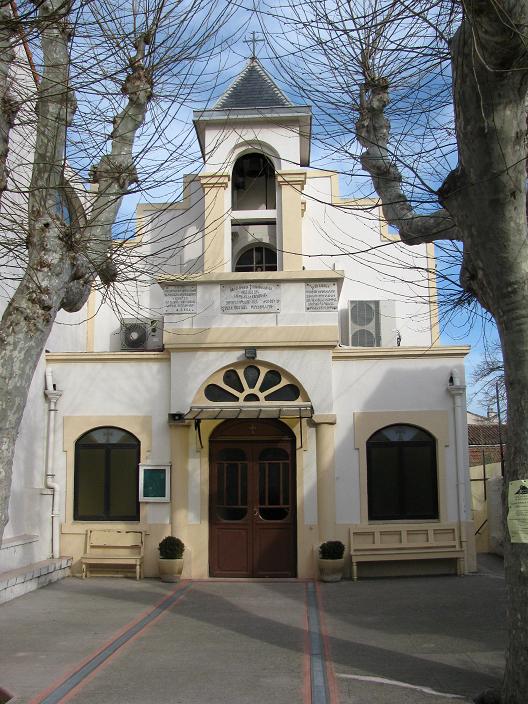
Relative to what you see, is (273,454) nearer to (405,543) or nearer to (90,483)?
(405,543)

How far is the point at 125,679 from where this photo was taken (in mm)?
7125

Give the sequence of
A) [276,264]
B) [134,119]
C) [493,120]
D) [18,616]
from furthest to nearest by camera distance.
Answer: [276,264], [18,616], [134,119], [493,120]

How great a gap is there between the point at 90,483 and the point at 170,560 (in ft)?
7.27

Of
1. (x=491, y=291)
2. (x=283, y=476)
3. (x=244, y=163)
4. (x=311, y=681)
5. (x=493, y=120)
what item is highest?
(x=244, y=163)

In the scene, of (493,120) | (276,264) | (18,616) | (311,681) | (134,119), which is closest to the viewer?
(493,120)

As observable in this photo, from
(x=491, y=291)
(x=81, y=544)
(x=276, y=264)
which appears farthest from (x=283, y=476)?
(x=491, y=291)

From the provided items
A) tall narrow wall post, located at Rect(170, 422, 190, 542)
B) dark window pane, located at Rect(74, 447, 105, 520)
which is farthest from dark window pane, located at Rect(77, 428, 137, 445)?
tall narrow wall post, located at Rect(170, 422, 190, 542)

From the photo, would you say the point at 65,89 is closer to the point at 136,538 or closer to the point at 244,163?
the point at 136,538

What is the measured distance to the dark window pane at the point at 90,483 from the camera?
14164 mm

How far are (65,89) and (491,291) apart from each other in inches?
170

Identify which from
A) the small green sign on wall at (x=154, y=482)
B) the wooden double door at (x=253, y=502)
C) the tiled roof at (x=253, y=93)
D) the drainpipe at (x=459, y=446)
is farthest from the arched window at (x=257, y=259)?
the small green sign on wall at (x=154, y=482)

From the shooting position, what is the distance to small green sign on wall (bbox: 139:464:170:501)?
13891 millimetres

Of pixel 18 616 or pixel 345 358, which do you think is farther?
pixel 345 358

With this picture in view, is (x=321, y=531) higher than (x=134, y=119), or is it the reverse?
(x=134, y=119)
